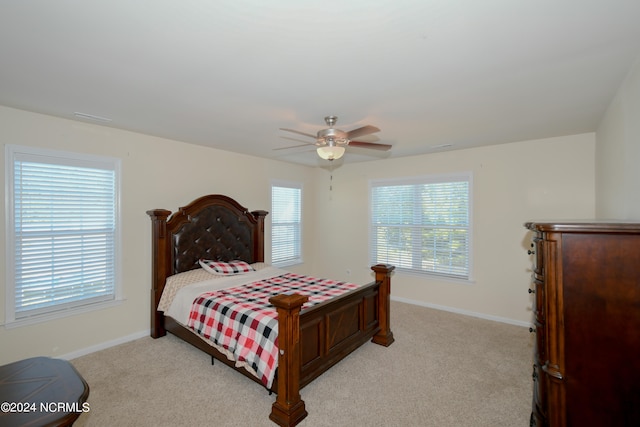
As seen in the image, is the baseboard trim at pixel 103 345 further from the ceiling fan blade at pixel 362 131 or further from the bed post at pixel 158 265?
the ceiling fan blade at pixel 362 131

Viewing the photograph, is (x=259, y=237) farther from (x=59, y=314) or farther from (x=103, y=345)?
(x=59, y=314)

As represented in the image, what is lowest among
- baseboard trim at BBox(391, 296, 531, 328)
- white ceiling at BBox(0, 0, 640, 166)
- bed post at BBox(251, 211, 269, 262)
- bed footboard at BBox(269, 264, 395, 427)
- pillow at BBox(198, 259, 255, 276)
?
baseboard trim at BBox(391, 296, 531, 328)

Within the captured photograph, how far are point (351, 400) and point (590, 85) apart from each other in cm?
311

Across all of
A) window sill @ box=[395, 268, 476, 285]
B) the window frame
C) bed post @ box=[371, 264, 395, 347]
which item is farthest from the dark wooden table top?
window sill @ box=[395, 268, 476, 285]

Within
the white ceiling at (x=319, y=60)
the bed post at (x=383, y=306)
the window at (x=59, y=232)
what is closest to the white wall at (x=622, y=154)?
the white ceiling at (x=319, y=60)

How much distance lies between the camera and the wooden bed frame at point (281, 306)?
85.3 inches

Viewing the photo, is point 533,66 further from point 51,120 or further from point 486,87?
point 51,120

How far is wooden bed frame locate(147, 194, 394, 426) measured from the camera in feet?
7.11

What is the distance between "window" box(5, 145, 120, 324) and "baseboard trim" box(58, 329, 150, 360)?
45 cm

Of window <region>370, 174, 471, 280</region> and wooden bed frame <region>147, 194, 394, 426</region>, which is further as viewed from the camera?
window <region>370, 174, 471, 280</region>

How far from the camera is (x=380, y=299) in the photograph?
3.42 m

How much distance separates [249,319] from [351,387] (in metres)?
1.09

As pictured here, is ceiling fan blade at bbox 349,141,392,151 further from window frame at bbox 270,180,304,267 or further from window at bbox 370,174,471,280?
window frame at bbox 270,180,304,267

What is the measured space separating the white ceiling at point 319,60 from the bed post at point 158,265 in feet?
3.80
